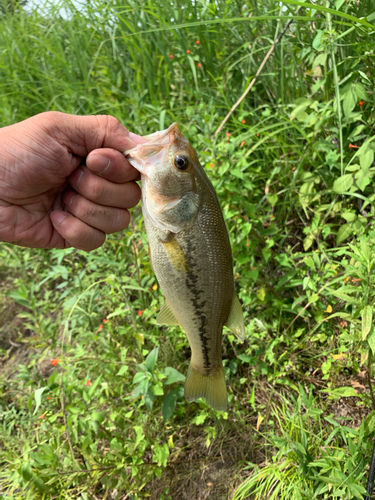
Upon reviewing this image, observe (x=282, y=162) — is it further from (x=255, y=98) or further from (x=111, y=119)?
(x=111, y=119)

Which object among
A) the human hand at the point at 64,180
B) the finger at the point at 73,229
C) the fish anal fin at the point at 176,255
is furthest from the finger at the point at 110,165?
the fish anal fin at the point at 176,255

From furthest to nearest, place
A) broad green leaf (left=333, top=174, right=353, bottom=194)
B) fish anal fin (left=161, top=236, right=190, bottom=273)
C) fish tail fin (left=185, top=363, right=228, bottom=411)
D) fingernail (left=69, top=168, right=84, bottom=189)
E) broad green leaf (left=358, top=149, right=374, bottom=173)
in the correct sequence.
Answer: broad green leaf (left=333, top=174, right=353, bottom=194) < broad green leaf (left=358, top=149, right=374, bottom=173) < fingernail (left=69, top=168, right=84, bottom=189) < fish tail fin (left=185, top=363, right=228, bottom=411) < fish anal fin (left=161, top=236, right=190, bottom=273)

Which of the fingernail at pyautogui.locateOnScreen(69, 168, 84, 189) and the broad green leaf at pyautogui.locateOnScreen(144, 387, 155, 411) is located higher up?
the fingernail at pyautogui.locateOnScreen(69, 168, 84, 189)

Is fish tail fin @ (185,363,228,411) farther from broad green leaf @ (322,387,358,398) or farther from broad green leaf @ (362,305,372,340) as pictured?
broad green leaf @ (362,305,372,340)

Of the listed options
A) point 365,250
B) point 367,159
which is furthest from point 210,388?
point 367,159

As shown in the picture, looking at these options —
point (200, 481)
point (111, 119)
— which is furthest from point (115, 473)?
point (111, 119)

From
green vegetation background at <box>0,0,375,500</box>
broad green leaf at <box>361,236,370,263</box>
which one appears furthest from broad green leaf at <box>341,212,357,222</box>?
broad green leaf at <box>361,236,370,263</box>

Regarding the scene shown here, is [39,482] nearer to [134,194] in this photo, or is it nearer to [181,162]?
[134,194]
